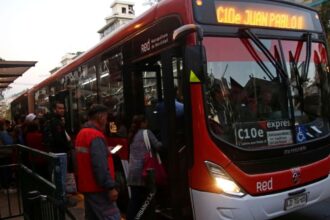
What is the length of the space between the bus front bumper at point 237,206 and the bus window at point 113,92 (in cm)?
232

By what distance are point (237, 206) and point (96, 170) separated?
5.10 ft

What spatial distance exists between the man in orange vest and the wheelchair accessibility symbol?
7.59 ft

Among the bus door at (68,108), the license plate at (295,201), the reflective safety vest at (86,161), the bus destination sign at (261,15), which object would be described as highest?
the bus destination sign at (261,15)

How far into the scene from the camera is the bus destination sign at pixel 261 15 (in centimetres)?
512

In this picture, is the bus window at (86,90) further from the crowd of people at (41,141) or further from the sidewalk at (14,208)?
the sidewalk at (14,208)

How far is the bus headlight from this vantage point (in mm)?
4707

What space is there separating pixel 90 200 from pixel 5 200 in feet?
15.7

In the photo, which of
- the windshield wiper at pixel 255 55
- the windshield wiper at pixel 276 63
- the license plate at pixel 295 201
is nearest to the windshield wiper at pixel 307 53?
the windshield wiper at pixel 276 63

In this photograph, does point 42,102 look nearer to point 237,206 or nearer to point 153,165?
point 153,165

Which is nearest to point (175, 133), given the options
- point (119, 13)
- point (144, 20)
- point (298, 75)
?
point (298, 75)

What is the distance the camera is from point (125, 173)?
6.91m

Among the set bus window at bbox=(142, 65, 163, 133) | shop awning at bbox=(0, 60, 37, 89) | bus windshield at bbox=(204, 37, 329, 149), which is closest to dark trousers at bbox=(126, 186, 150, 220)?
bus window at bbox=(142, 65, 163, 133)

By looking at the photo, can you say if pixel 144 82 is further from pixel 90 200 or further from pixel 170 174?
pixel 90 200

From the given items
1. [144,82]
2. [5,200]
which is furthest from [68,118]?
[144,82]
